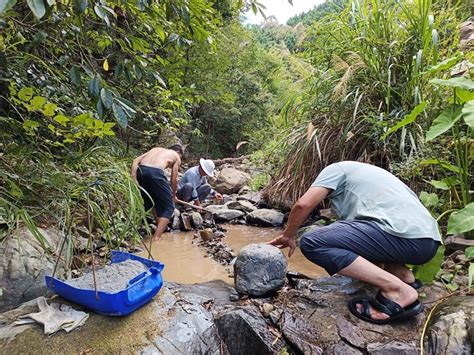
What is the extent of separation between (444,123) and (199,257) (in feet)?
7.52

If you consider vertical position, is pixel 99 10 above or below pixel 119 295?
above

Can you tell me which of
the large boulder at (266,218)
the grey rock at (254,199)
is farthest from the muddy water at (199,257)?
the grey rock at (254,199)

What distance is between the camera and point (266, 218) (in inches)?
171

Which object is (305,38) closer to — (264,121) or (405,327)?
(405,327)

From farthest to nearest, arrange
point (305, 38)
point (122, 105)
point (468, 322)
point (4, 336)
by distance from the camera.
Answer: point (305, 38), point (468, 322), point (4, 336), point (122, 105)

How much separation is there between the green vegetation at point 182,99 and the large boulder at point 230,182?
99cm

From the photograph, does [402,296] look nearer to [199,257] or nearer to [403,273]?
[403,273]

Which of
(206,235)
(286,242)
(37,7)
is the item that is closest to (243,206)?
(206,235)

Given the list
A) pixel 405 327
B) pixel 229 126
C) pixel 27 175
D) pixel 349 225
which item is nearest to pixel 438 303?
pixel 405 327

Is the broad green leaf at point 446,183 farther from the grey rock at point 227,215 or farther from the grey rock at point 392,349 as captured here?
the grey rock at point 227,215

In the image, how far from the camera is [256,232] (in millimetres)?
4168

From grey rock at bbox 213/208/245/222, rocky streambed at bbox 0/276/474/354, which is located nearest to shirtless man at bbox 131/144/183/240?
grey rock at bbox 213/208/245/222

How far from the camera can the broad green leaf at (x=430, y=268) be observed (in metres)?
2.02

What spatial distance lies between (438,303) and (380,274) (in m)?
0.41
